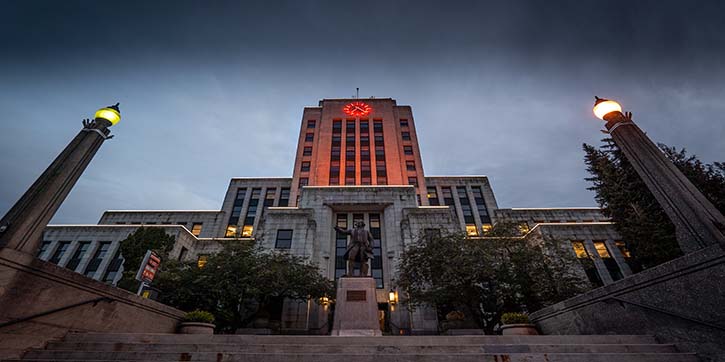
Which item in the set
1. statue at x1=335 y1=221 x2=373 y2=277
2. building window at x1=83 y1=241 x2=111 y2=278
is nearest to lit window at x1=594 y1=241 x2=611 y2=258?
statue at x1=335 y1=221 x2=373 y2=277

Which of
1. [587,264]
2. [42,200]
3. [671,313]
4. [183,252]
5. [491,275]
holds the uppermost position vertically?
[183,252]

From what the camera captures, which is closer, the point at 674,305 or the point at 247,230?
the point at 674,305

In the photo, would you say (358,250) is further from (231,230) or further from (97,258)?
(231,230)

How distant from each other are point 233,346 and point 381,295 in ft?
63.6

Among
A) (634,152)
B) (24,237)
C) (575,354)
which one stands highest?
(634,152)

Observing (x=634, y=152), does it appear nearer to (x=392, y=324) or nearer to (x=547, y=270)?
(x=547, y=270)

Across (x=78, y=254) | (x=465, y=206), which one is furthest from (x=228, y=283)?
(x=465, y=206)

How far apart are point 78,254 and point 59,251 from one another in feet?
7.82

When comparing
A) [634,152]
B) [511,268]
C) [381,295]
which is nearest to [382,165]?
[381,295]

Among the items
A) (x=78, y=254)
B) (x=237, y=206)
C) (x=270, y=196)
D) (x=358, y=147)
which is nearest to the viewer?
(x=78, y=254)

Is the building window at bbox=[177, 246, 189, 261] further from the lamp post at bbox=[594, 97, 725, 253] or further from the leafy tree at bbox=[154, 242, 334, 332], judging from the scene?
the lamp post at bbox=[594, 97, 725, 253]

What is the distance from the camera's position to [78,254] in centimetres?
3061

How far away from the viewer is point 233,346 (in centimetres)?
655

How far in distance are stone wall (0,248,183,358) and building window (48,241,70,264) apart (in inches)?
1274
